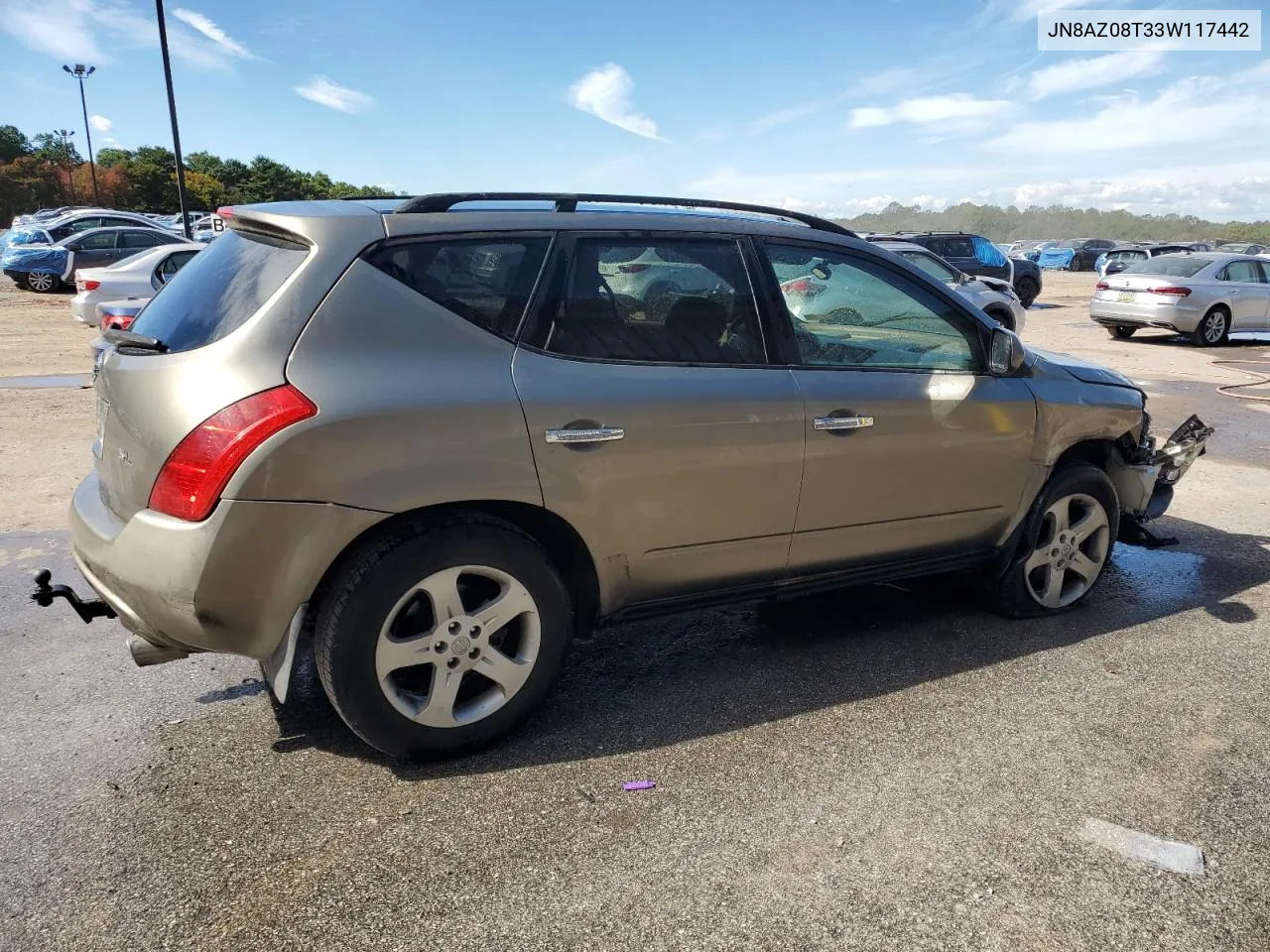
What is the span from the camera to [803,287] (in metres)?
3.69

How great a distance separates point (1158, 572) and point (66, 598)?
5.08 m

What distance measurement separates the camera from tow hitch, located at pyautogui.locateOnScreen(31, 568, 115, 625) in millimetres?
3104

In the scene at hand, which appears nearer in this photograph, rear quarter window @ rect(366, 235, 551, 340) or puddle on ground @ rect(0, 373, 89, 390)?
rear quarter window @ rect(366, 235, 551, 340)

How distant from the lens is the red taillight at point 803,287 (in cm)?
356

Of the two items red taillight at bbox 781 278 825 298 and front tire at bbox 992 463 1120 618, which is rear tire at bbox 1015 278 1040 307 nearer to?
front tire at bbox 992 463 1120 618

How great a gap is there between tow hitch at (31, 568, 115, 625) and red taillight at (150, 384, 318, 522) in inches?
29.8

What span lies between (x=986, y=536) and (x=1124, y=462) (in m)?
1.02

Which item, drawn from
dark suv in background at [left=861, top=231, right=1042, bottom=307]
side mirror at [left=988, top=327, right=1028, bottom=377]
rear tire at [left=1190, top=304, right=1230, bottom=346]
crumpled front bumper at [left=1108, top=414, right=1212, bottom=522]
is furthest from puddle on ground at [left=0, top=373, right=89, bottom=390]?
rear tire at [left=1190, top=304, right=1230, bottom=346]

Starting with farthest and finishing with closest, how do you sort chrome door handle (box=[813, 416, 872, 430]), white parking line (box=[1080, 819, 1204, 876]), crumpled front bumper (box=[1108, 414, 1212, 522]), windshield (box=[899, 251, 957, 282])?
windshield (box=[899, 251, 957, 282]) < crumpled front bumper (box=[1108, 414, 1212, 522]) < chrome door handle (box=[813, 416, 872, 430]) < white parking line (box=[1080, 819, 1204, 876])

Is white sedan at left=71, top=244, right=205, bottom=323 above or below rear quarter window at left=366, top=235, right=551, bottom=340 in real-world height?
below

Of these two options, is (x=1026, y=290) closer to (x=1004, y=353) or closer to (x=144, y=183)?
(x=1004, y=353)

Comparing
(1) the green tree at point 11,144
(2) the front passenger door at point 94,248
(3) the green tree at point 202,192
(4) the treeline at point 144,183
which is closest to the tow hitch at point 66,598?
(2) the front passenger door at point 94,248

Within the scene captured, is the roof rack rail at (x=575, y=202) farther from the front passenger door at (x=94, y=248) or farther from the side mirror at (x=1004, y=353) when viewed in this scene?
the front passenger door at (x=94, y=248)

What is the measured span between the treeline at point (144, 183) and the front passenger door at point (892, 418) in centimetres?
A: 6355
